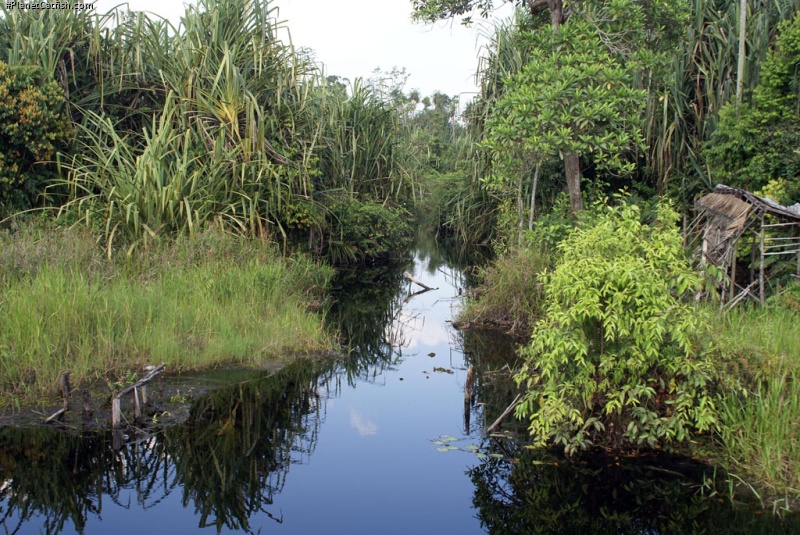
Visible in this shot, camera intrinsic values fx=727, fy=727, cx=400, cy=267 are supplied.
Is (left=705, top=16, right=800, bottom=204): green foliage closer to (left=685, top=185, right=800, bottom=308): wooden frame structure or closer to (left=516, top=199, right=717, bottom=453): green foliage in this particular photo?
(left=685, top=185, right=800, bottom=308): wooden frame structure

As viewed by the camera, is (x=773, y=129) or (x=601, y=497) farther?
(x=773, y=129)

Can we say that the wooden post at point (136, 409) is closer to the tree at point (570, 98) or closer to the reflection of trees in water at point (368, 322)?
the reflection of trees in water at point (368, 322)

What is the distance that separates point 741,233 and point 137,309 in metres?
6.32

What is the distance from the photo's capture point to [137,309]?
25.3 ft

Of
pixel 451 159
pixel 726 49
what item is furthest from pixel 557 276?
pixel 451 159

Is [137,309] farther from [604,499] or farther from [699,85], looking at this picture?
[699,85]

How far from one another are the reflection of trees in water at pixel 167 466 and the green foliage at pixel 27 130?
608cm

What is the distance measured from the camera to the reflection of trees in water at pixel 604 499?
4926 millimetres

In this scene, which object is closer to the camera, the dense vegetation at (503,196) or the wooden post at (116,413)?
the dense vegetation at (503,196)

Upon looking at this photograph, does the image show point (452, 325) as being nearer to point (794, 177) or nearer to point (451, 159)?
point (794, 177)

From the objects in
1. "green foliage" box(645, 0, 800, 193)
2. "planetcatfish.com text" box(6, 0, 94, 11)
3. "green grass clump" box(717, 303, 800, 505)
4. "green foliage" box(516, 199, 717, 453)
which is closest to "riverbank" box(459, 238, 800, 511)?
"green grass clump" box(717, 303, 800, 505)

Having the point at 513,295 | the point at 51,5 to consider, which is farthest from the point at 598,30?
the point at 51,5

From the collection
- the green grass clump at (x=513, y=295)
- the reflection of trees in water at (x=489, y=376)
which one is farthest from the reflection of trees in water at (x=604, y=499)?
the green grass clump at (x=513, y=295)

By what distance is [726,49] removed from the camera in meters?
11.1
